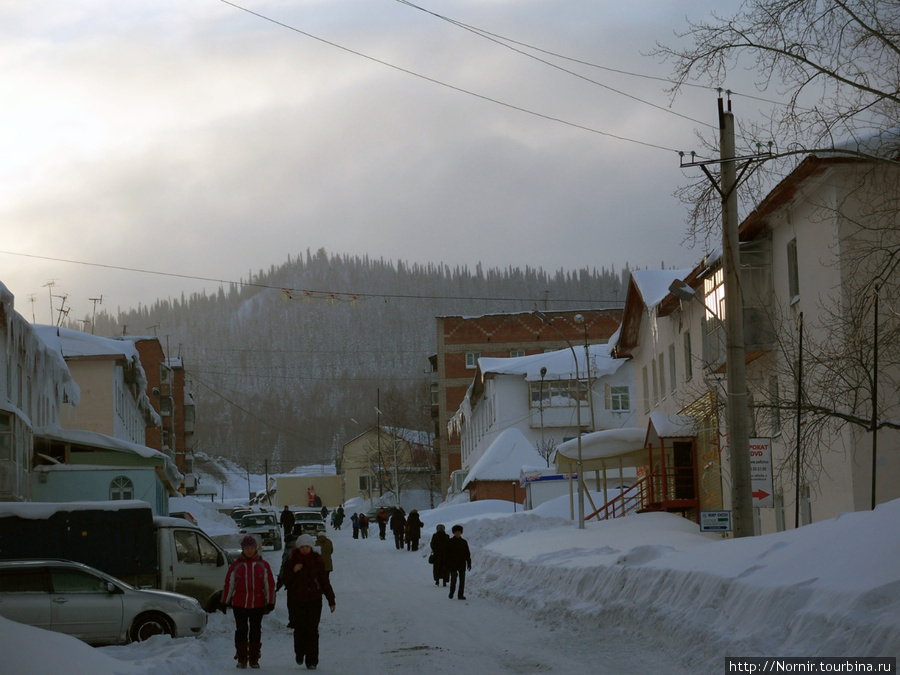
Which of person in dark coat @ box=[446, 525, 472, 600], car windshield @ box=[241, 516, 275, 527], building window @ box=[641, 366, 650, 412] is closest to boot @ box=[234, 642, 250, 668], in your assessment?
person in dark coat @ box=[446, 525, 472, 600]

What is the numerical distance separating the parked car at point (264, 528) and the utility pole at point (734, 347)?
1148 inches

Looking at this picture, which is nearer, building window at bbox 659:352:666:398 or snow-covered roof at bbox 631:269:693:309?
snow-covered roof at bbox 631:269:693:309

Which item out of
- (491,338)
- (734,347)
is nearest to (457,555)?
(734,347)

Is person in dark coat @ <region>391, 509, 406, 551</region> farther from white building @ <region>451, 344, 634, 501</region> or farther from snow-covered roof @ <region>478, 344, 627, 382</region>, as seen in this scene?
snow-covered roof @ <region>478, 344, 627, 382</region>

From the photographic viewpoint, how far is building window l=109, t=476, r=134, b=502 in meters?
36.5

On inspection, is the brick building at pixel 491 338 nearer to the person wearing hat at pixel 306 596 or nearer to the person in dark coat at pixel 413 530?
the person in dark coat at pixel 413 530

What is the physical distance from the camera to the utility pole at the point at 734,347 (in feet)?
53.8

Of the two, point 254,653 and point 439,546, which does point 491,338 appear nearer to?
point 439,546

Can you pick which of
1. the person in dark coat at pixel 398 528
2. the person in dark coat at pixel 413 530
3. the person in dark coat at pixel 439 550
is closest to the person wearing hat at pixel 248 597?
the person in dark coat at pixel 439 550

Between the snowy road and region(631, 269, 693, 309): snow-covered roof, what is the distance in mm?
14808

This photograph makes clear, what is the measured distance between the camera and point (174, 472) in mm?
46844

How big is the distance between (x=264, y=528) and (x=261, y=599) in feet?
104

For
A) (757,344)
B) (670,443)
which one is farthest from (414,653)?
(670,443)

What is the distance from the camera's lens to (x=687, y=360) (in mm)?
33750
